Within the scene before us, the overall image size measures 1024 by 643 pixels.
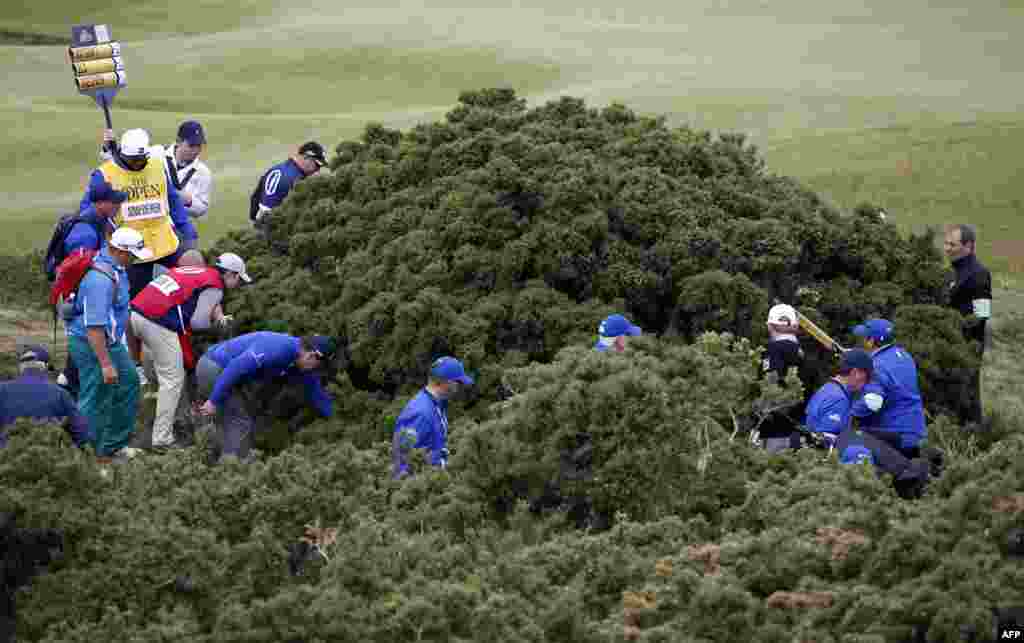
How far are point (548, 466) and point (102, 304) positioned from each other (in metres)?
4.00

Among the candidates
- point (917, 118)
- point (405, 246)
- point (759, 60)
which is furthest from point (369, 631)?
point (759, 60)

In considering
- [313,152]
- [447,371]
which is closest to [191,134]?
[313,152]

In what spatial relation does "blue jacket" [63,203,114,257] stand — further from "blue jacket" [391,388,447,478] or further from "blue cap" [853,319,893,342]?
"blue cap" [853,319,893,342]

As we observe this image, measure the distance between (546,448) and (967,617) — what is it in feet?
9.31

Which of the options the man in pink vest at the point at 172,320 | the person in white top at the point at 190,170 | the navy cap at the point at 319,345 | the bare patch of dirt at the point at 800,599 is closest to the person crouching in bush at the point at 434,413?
the navy cap at the point at 319,345

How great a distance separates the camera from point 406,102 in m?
32.9

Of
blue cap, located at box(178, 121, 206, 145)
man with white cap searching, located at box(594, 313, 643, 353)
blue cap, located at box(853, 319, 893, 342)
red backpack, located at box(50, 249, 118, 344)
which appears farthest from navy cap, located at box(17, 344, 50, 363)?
blue cap, located at box(853, 319, 893, 342)

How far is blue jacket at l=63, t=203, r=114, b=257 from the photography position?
38.2 ft

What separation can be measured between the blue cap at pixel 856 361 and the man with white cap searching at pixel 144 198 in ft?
17.8

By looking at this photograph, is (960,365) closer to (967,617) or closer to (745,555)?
(745,555)

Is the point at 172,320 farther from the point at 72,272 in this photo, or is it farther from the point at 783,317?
the point at 783,317

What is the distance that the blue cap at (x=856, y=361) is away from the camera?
10.2m

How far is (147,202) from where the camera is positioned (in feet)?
40.2

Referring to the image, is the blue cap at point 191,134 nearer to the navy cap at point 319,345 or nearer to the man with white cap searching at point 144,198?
the man with white cap searching at point 144,198
